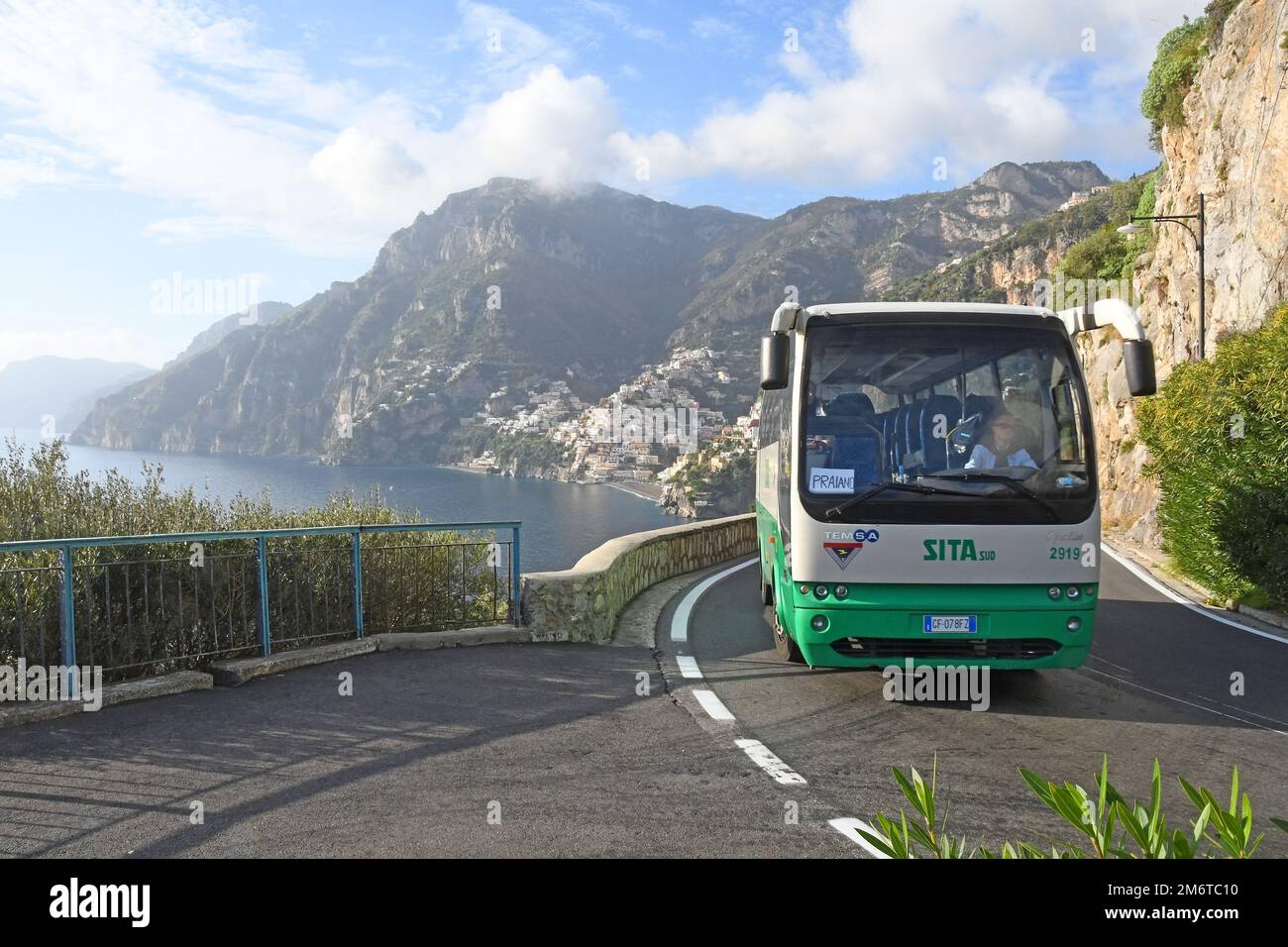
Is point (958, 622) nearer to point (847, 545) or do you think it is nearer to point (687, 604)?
point (847, 545)

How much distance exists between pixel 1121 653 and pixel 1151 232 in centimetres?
3436

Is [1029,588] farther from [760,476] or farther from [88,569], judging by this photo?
[88,569]

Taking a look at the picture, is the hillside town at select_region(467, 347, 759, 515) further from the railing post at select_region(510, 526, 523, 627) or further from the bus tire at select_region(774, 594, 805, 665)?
the bus tire at select_region(774, 594, 805, 665)

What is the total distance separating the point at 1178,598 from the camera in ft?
44.7

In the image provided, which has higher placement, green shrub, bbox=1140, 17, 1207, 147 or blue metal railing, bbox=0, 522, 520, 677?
green shrub, bbox=1140, 17, 1207, 147

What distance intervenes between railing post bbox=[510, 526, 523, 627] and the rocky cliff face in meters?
18.2

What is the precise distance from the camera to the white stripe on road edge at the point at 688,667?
801 centimetres

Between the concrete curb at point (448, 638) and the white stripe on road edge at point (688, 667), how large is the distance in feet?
4.89

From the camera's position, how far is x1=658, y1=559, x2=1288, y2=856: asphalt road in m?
4.90

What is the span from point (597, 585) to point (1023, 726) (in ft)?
14.8

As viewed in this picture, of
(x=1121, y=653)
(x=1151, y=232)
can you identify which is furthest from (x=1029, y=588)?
(x=1151, y=232)

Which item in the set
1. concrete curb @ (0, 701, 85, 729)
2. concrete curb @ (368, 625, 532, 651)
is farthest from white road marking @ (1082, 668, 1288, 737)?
concrete curb @ (0, 701, 85, 729)

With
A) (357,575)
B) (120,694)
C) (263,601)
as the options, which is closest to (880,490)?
(357,575)
